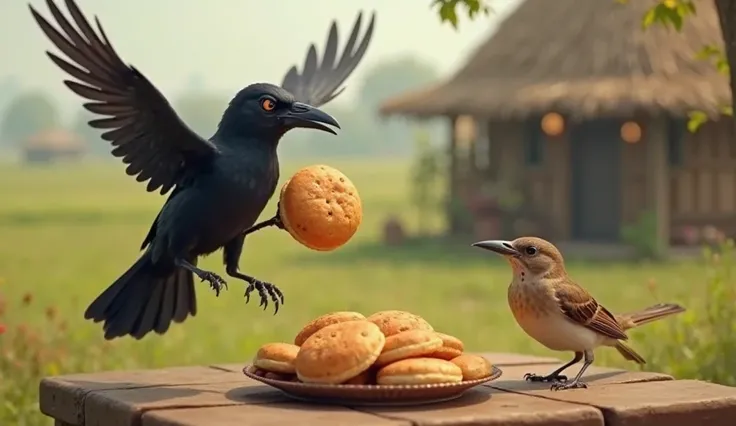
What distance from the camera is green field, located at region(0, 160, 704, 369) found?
10453mm

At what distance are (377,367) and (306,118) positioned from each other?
0.75m

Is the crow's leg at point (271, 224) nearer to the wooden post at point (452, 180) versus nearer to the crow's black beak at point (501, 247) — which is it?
the crow's black beak at point (501, 247)

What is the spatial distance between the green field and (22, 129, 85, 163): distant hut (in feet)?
49.2

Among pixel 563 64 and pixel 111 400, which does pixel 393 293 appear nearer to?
pixel 563 64

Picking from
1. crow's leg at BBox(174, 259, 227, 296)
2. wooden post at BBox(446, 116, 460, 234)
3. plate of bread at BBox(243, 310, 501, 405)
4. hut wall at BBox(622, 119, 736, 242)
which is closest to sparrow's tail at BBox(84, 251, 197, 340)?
crow's leg at BBox(174, 259, 227, 296)

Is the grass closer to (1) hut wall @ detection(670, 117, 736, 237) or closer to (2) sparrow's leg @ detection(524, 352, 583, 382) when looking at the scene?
(1) hut wall @ detection(670, 117, 736, 237)

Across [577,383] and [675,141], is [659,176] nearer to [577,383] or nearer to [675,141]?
[675,141]

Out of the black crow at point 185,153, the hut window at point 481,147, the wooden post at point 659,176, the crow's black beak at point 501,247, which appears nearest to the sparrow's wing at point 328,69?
the black crow at point 185,153

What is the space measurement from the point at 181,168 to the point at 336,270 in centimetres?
1343

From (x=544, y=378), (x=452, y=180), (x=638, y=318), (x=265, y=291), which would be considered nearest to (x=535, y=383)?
(x=544, y=378)

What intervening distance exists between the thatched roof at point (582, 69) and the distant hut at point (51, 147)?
24.8 metres

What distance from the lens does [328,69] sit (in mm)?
4531

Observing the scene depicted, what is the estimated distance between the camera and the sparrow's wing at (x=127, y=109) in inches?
138

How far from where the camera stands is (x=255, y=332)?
1144 cm
